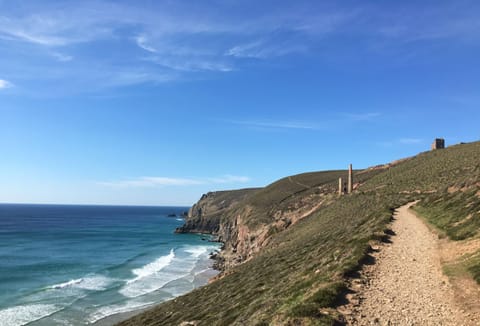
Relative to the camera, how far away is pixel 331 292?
11039 millimetres

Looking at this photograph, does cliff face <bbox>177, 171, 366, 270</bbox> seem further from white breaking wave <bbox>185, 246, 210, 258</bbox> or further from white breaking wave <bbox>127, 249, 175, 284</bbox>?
white breaking wave <bbox>127, 249, 175, 284</bbox>

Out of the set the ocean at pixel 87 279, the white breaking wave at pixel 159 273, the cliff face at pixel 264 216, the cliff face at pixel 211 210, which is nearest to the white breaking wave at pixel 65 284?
the ocean at pixel 87 279

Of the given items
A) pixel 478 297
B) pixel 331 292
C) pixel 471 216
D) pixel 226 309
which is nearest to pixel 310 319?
pixel 331 292

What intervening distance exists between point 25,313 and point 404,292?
35.1m

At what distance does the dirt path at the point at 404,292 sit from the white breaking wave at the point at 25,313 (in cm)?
3090

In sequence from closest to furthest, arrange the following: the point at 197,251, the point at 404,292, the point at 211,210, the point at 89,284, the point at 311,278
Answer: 1. the point at 404,292
2. the point at 311,278
3. the point at 89,284
4. the point at 197,251
5. the point at 211,210

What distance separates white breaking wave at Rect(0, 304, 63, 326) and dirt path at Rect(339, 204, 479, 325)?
30.9 m

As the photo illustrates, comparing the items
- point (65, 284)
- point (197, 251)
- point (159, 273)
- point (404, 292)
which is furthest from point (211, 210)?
point (404, 292)

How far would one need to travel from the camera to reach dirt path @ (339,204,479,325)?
9398 millimetres

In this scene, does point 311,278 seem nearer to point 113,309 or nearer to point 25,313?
point 113,309

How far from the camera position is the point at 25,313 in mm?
32781

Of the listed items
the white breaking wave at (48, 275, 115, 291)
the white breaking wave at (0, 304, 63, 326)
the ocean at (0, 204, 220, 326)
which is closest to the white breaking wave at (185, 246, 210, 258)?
the ocean at (0, 204, 220, 326)

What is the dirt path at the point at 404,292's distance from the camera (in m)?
9.40

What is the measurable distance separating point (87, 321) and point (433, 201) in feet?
107
